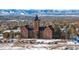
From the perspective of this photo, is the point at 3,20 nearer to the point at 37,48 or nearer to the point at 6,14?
the point at 6,14
